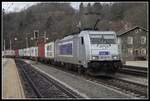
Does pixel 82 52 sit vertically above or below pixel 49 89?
above

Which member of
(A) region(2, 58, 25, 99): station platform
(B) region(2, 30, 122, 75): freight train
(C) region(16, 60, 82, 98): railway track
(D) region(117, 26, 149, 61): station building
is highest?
(D) region(117, 26, 149, 61): station building

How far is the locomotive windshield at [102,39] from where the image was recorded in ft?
83.2

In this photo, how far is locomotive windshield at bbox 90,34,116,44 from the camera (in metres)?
25.3

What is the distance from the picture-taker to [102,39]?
25.5m

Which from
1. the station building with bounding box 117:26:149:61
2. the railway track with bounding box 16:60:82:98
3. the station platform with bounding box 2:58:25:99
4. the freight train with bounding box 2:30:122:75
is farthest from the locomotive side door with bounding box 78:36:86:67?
the station building with bounding box 117:26:149:61

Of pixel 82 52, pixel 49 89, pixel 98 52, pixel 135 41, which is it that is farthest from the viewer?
pixel 135 41

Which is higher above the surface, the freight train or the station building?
the station building

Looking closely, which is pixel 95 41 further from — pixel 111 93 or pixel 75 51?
pixel 111 93

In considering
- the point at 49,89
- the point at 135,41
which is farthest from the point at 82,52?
the point at 135,41

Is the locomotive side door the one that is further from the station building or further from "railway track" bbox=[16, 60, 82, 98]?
the station building

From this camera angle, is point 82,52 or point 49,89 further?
point 82,52

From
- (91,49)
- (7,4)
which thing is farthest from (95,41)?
(7,4)

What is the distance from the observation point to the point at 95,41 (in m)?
25.4

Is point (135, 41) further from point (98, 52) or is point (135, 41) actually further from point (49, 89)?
point (49, 89)
